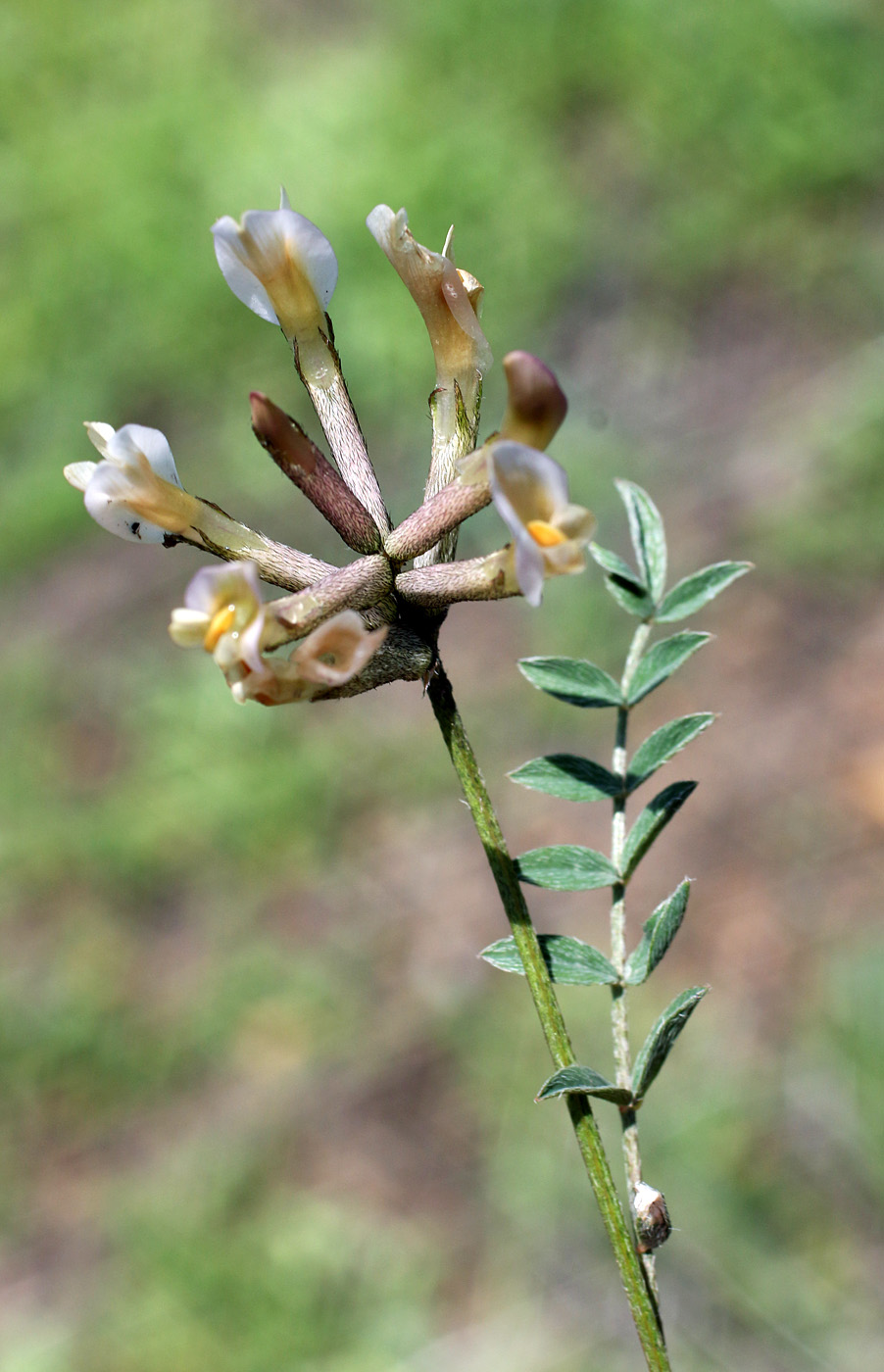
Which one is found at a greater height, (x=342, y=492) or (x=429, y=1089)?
(x=429, y=1089)

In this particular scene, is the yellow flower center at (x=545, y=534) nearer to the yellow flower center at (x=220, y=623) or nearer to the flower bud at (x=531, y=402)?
the flower bud at (x=531, y=402)

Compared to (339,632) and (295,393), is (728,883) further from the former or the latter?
(339,632)

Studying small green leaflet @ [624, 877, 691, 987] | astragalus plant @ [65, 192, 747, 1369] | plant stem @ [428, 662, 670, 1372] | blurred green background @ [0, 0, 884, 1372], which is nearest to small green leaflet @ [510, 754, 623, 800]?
astragalus plant @ [65, 192, 747, 1369]

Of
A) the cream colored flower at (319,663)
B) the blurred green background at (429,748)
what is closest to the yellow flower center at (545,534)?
the cream colored flower at (319,663)

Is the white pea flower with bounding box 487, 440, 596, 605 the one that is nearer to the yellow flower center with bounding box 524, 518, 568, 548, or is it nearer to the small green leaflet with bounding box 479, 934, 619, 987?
the yellow flower center with bounding box 524, 518, 568, 548

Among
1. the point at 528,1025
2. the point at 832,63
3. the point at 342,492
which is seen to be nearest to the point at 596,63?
the point at 832,63
